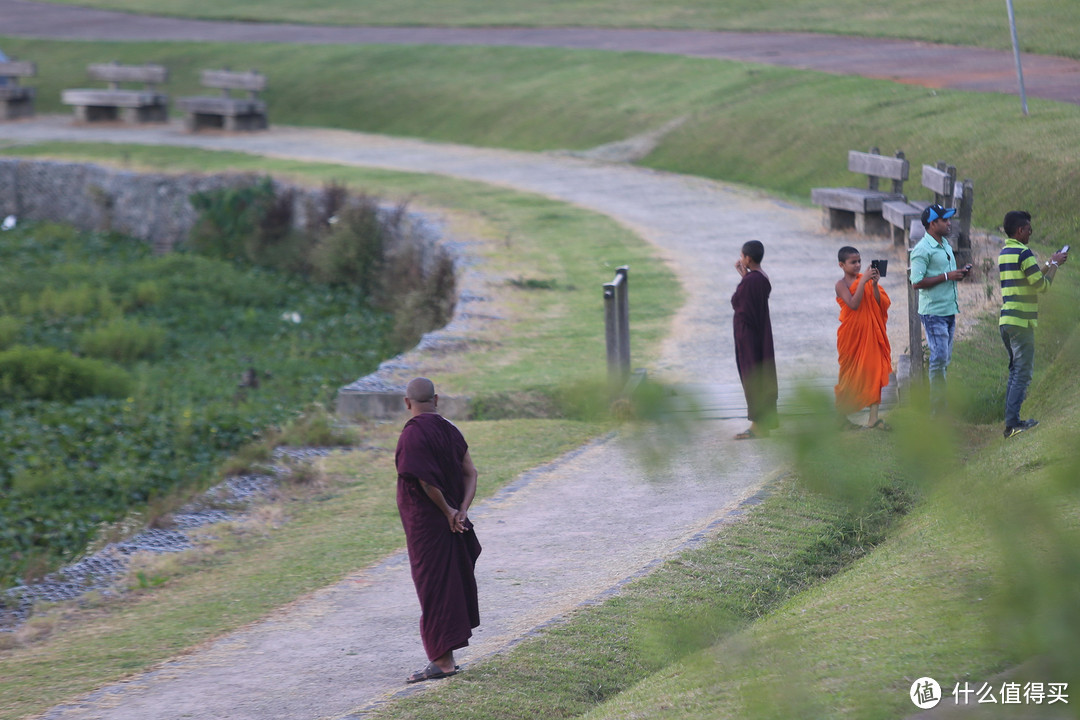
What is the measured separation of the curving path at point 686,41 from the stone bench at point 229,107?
651 centimetres

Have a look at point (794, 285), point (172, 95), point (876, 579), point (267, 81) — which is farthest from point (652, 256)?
point (172, 95)

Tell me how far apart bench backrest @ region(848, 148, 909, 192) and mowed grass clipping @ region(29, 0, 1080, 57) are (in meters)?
7.91

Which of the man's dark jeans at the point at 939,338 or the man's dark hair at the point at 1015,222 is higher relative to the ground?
the man's dark hair at the point at 1015,222

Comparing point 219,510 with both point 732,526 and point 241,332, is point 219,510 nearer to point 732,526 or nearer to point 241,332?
point 732,526

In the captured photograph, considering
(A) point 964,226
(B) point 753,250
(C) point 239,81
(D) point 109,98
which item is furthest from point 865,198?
(D) point 109,98

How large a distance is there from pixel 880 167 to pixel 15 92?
84.6 ft

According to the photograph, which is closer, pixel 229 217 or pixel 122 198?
pixel 229 217

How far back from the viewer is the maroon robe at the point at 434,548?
255 inches

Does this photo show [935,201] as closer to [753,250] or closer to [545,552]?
[753,250]

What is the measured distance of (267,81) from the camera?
32.9 meters

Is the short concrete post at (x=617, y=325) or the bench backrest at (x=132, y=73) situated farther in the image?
the bench backrest at (x=132, y=73)

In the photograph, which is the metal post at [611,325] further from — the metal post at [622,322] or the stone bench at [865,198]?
the stone bench at [865,198]

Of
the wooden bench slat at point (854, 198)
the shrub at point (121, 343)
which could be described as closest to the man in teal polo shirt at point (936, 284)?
the wooden bench slat at point (854, 198)

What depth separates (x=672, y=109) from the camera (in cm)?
2605
